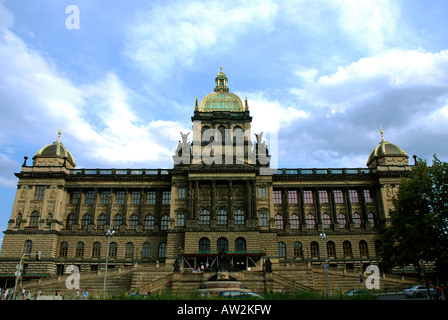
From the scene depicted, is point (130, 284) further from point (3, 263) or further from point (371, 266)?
point (371, 266)

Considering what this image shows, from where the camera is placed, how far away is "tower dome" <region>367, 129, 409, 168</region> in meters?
66.4

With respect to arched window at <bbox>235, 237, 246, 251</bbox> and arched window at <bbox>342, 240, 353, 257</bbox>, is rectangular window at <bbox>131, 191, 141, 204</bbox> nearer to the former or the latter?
arched window at <bbox>235, 237, 246, 251</bbox>

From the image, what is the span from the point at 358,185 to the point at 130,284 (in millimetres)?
43841

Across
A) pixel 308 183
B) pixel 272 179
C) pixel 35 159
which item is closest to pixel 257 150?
pixel 272 179

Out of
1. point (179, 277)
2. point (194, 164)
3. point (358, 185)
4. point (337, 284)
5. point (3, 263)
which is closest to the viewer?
point (179, 277)

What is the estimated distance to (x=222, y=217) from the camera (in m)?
60.8

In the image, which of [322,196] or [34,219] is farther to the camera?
[322,196]

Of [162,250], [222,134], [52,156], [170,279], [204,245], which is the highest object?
[222,134]

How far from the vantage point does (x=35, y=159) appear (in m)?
66.0

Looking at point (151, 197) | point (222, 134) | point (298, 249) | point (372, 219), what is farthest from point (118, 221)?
point (372, 219)

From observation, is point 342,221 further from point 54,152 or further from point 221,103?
point 54,152

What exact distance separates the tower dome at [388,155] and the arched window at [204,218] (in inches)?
1318

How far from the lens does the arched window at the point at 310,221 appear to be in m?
65.3

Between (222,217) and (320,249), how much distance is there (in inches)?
727
